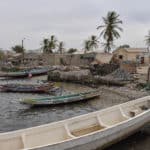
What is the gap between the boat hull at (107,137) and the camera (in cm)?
1241

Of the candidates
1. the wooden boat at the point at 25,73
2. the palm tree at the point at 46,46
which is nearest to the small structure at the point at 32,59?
the palm tree at the point at 46,46

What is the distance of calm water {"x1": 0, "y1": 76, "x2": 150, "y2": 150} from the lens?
1575 centimetres

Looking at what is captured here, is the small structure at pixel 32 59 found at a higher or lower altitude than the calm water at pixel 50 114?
higher

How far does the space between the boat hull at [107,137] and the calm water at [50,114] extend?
0.55m

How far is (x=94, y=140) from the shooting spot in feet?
44.0

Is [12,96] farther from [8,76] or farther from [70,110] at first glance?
[8,76]

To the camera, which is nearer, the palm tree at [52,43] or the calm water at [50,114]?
the calm water at [50,114]

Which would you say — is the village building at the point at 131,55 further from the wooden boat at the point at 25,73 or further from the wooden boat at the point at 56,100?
the wooden boat at the point at 56,100

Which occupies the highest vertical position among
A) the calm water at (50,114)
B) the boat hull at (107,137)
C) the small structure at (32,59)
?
the small structure at (32,59)

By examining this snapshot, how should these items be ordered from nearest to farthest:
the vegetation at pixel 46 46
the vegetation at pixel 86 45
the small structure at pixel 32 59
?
1. the small structure at pixel 32 59
2. the vegetation at pixel 86 45
3. the vegetation at pixel 46 46

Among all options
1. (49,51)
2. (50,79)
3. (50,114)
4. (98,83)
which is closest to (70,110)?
(50,114)

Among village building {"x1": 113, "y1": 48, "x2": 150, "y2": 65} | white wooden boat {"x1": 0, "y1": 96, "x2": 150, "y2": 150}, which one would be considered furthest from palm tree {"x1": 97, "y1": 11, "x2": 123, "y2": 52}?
white wooden boat {"x1": 0, "y1": 96, "x2": 150, "y2": 150}

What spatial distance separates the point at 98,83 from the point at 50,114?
18660 mm

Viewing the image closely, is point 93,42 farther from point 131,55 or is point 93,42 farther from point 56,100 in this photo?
point 56,100
